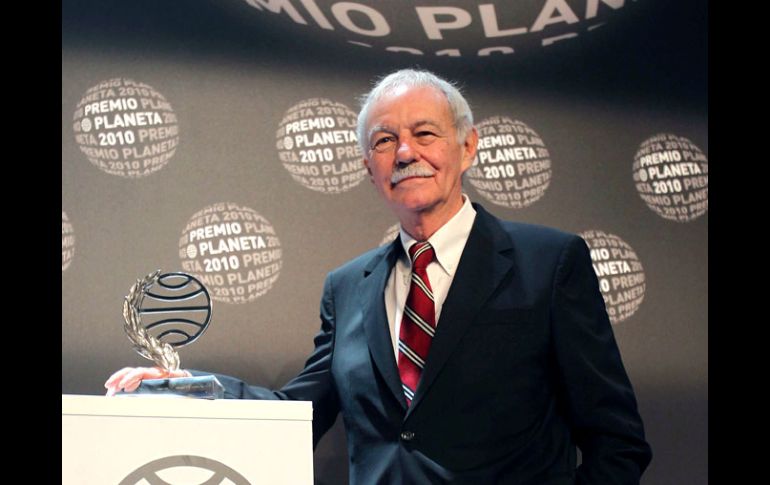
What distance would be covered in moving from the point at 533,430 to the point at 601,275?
36.2 inches

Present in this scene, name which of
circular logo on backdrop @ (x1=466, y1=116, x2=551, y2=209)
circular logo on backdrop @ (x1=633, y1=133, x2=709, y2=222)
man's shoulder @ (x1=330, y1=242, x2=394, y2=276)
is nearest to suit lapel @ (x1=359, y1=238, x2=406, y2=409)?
man's shoulder @ (x1=330, y1=242, x2=394, y2=276)

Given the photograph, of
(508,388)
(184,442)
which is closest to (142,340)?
(184,442)

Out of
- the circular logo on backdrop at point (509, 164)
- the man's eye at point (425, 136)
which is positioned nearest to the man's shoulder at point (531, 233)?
the man's eye at point (425, 136)

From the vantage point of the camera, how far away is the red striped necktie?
265 cm

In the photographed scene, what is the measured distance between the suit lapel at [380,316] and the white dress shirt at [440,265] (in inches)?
1.5

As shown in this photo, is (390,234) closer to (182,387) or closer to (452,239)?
(452,239)

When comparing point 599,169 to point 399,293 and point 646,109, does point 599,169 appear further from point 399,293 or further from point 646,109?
point 399,293

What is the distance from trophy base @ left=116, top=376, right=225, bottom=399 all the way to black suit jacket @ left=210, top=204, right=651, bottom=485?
562 millimetres

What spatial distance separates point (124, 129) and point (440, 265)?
1258 millimetres

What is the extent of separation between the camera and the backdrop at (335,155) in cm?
329

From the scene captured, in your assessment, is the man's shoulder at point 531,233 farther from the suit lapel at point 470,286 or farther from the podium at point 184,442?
the podium at point 184,442

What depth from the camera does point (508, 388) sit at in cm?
256

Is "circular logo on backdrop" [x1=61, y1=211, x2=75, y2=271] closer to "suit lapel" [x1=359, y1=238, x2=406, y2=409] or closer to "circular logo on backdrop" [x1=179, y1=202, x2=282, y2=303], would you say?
"circular logo on backdrop" [x1=179, y1=202, x2=282, y2=303]

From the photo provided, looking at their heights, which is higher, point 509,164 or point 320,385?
point 509,164
